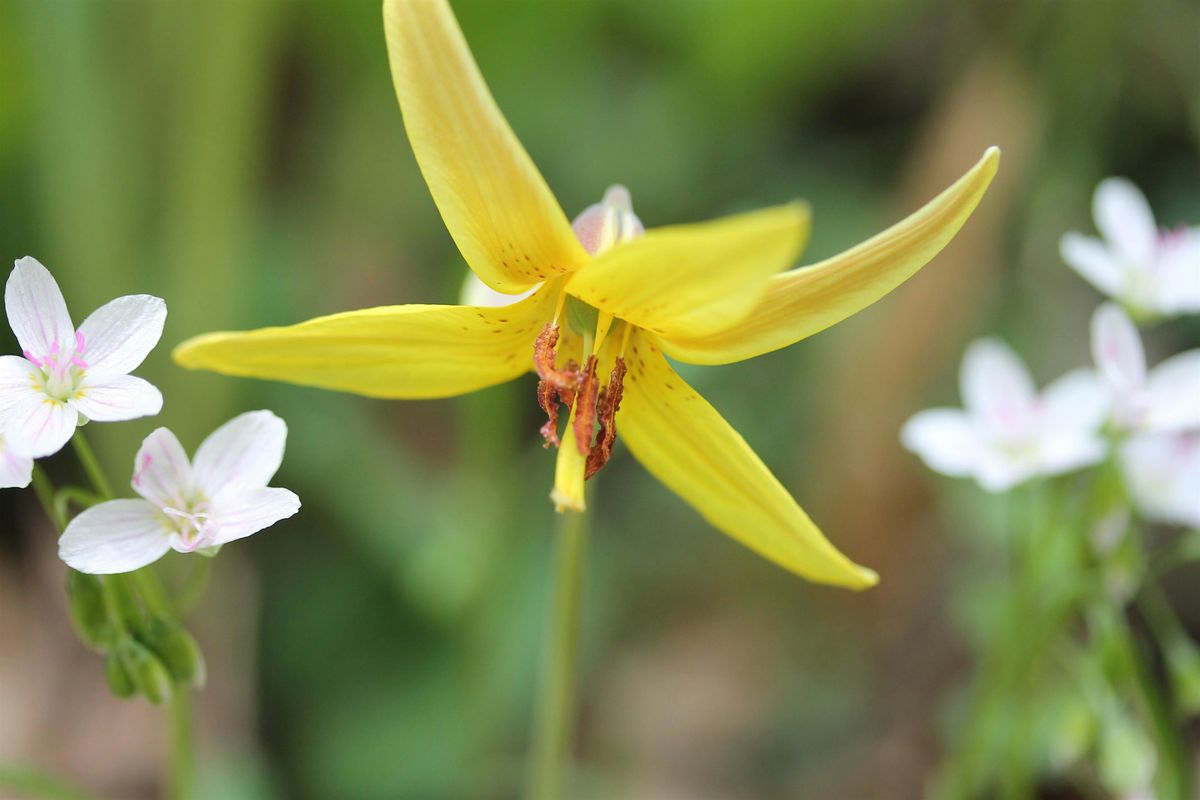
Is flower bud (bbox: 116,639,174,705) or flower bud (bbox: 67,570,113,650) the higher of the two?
flower bud (bbox: 67,570,113,650)

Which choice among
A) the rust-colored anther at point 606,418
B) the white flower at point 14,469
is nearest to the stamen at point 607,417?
the rust-colored anther at point 606,418

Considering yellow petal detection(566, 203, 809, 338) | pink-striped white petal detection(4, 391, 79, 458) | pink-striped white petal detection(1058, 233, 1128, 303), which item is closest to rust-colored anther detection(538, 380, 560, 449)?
yellow petal detection(566, 203, 809, 338)

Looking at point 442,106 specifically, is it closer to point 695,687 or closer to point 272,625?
point 272,625

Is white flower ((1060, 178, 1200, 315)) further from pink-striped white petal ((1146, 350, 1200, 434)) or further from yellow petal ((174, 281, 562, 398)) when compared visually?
yellow petal ((174, 281, 562, 398))

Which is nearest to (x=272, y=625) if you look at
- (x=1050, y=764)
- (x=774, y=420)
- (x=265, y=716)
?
(x=265, y=716)

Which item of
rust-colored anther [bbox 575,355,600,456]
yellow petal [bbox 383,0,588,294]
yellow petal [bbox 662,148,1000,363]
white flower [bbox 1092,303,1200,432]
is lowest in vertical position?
rust-colored anther [bbox 575,355,600,456]

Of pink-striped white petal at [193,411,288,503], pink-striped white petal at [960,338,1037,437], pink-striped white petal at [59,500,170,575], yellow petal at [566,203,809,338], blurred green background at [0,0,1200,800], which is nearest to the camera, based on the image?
yellow petal at [566,203,809,338]

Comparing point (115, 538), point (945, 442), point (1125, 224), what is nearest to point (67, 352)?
point (115, 538)
